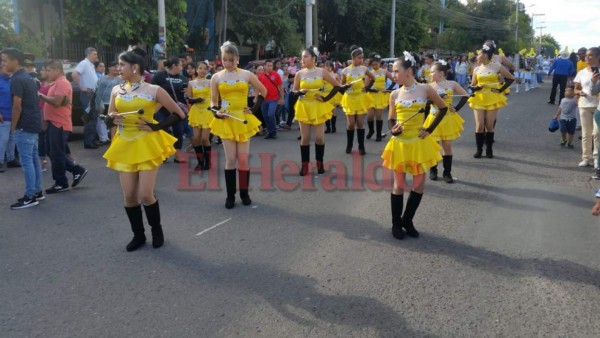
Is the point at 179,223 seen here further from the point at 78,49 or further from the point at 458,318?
the point at 78,49

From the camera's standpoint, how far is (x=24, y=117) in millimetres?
7676

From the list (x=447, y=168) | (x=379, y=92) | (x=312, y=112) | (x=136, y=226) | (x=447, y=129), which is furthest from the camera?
(x=379, y=92)

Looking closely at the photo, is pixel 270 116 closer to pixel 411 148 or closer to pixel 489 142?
pixel 489 142

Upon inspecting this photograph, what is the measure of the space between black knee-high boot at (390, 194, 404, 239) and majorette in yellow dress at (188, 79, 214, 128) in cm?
458

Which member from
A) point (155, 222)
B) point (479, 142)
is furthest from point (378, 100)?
point (155, 222)

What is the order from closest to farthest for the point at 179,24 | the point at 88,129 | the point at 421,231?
the point at 421,231, the point at 88,129, the point at 179,24

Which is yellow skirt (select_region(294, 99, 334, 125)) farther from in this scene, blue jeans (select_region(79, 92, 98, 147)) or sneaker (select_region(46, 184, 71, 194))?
blue jeans (select_region(79, 92, 98, 147))

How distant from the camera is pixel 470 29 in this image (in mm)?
59906

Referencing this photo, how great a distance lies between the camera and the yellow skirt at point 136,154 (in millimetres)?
5734

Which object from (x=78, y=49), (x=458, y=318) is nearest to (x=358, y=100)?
(x=458, y=318)

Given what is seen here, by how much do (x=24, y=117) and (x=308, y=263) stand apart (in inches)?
187

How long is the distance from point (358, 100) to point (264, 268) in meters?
6.68

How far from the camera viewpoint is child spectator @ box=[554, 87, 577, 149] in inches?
462

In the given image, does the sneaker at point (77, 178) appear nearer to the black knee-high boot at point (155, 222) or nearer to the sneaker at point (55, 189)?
the sneaker at point (55, 189)
